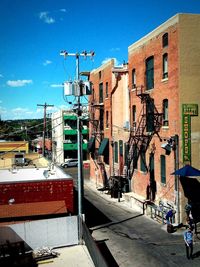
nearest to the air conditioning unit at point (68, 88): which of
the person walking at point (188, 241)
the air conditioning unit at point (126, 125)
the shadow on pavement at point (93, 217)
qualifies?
the person walking at point (188, 241)

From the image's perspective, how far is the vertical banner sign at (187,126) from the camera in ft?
76.3

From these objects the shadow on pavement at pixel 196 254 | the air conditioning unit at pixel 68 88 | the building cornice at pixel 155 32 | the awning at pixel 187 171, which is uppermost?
the building cornice at pixel 155 32

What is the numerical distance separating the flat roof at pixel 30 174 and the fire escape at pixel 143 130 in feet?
25.6

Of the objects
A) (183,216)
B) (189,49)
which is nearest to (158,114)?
(189,49)

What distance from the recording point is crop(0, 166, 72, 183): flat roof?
23.4 meters

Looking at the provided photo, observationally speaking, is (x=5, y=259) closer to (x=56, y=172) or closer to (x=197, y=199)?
(x=56, y=172)

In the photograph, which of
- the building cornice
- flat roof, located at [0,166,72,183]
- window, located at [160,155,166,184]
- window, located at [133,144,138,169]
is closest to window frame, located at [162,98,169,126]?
window, located at [160,155,166,184]

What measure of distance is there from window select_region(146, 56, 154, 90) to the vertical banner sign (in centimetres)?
561

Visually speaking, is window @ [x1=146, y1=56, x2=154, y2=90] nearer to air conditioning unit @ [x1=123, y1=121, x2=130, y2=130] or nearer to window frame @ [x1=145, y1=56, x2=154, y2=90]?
window frame @ [x1=145, y1=56, x2=154, y2=90]

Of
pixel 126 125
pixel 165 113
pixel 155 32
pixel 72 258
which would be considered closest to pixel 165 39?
pixel 155 32

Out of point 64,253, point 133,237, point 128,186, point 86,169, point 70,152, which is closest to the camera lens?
point 64,253

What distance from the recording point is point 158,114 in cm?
2647

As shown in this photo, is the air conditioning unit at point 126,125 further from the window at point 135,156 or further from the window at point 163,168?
the window at point 163,168

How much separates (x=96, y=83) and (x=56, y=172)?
20050 millimetres
